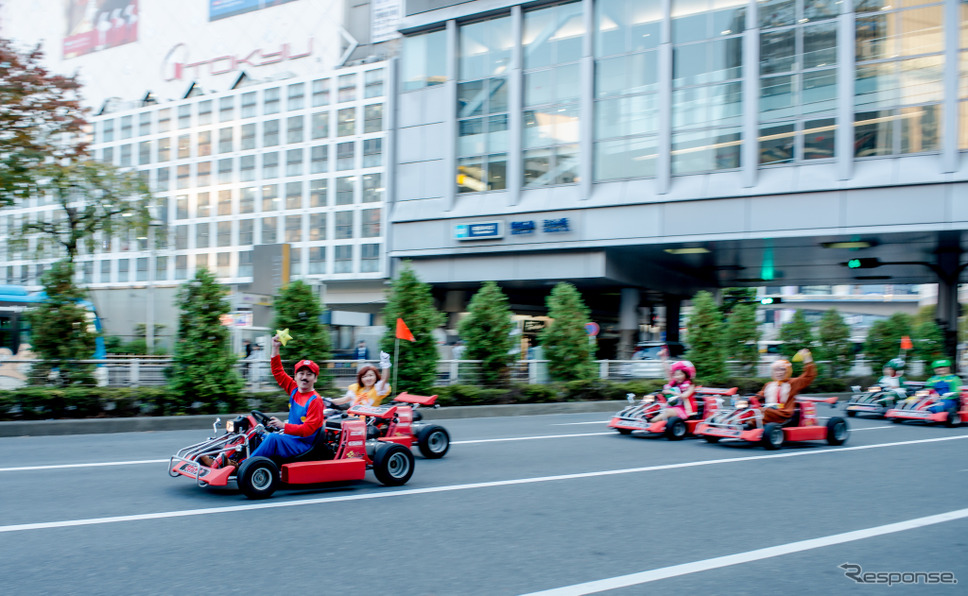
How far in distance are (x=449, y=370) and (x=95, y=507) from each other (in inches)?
565

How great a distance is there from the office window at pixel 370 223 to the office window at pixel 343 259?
1.53 meters

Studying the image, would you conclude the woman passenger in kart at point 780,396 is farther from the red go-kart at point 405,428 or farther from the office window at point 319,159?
the office window at point 319,159

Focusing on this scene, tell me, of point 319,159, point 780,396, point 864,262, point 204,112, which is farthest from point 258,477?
point 204,112

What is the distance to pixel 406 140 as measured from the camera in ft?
116

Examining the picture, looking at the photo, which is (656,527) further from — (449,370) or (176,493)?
(449,370)

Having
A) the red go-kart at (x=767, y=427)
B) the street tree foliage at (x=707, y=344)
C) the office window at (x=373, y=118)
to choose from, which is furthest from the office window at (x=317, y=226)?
the red go-kart at (x=767, y=427)

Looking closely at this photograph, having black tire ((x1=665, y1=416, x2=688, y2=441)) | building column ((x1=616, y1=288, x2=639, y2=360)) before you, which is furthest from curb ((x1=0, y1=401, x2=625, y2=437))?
building column ((x1=616, y1=288, x2=639, y2=360))

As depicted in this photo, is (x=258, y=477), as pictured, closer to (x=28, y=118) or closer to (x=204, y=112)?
(x=28, y=118)

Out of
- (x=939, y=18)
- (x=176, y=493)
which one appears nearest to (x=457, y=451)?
(x=176, y=493)

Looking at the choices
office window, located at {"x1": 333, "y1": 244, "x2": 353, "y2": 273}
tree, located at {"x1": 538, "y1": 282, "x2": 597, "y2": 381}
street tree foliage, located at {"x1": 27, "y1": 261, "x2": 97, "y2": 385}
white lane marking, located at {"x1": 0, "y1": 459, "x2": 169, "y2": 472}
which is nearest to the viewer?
white lane marking, located at {"x1": 0, "y1": 459, "x2": 169, "y2": 472}

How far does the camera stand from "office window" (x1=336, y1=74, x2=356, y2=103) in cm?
5328

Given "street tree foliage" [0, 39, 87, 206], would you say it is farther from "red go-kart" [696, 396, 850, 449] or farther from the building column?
the building column

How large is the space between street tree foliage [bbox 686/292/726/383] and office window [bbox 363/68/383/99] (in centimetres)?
3381

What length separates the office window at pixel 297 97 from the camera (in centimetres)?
5509
